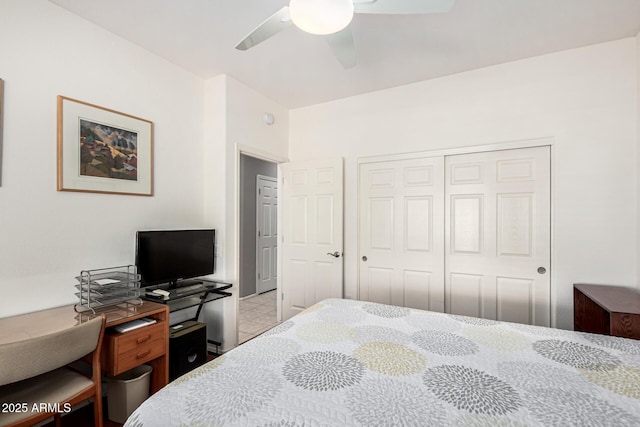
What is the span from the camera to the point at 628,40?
2.29m

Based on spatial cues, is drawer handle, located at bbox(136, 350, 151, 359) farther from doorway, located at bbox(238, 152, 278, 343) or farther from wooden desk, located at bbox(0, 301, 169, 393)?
doorway, located at bbox(238, 152, 278, 343)

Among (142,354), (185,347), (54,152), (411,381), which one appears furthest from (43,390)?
(411,381)

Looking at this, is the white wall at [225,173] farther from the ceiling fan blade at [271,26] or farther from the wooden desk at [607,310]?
the wooden desk at [607,310]

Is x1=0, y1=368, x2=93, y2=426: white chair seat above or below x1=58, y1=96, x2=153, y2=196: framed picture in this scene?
below

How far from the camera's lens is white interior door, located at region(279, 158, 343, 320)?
341 cm

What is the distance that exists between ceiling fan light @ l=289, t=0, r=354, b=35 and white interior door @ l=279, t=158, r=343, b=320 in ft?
6.84

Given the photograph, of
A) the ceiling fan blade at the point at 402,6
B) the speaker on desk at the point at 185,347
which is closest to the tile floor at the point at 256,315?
the speaker on desk at the point at 185,347

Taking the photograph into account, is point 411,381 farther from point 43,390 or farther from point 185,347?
point 185,347

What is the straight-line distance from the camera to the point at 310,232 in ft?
11.8

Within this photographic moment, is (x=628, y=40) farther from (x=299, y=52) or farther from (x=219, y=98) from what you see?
(x=219, y=98)

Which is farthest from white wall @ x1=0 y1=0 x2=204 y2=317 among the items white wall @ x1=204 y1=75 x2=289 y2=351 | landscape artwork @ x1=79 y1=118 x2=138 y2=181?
white wall @ x1=204 y1=75 x2=289 y2=351

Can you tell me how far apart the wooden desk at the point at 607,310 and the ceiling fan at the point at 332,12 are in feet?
6.73

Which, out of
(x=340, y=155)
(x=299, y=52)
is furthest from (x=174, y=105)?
(x=340, y=155)

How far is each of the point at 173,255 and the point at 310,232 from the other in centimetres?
157
